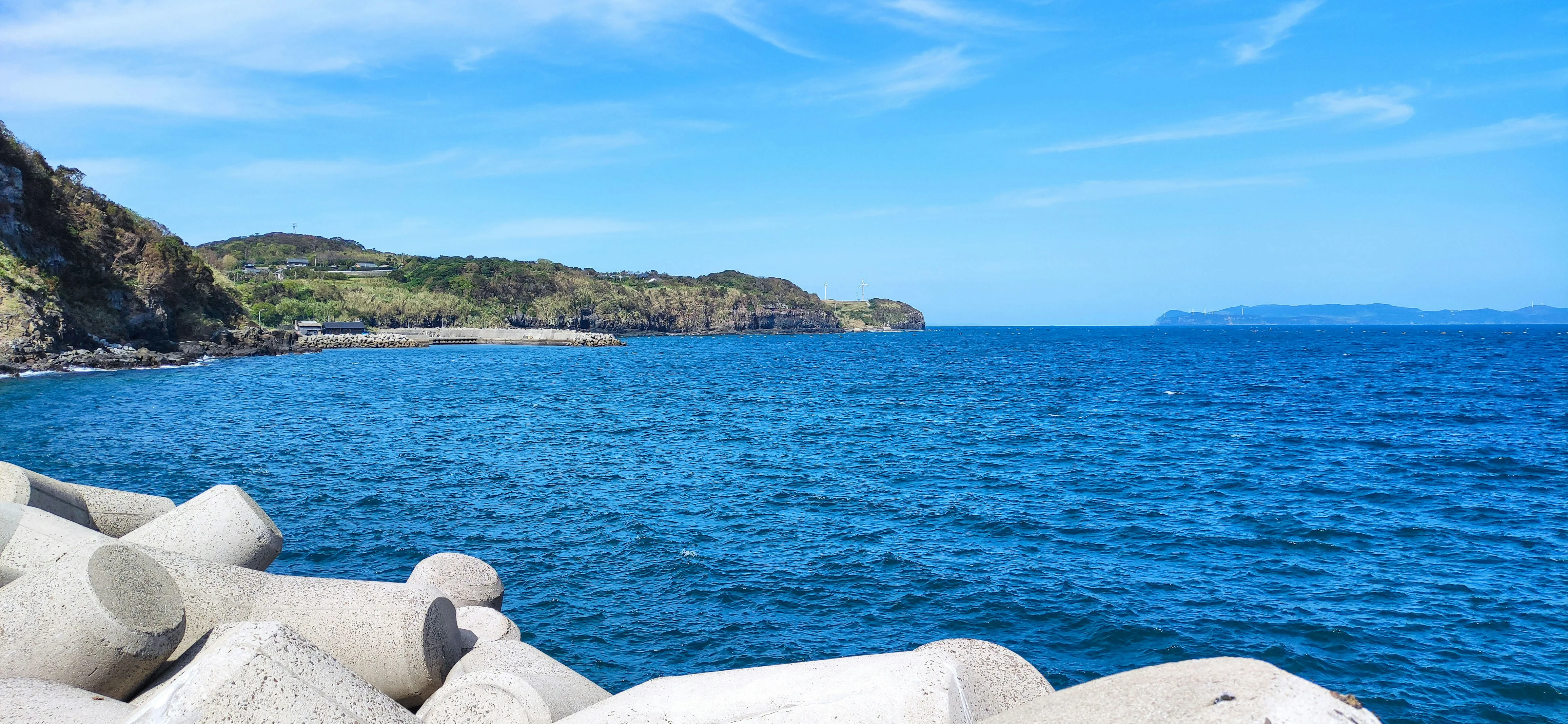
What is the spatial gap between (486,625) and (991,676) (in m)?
6.33

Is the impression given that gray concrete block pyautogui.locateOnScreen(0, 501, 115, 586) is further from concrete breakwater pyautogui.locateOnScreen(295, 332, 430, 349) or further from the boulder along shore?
concrete breakwater pyautogui.locateOnScreen(295, 332, 430, 349)

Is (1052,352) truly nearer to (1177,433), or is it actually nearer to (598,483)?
(1177,433)

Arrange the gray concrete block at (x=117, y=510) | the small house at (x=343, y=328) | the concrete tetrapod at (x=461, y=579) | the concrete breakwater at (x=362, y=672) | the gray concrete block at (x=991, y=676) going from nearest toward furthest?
the concrete breakwater at (x=362, y=672) < the gray concrete block at (x=991, y=676) < the concrete tetrapod at (x=461, y=579) < the gray concrete block at (x=117, y=510) < the small house at (x=343, y=328)

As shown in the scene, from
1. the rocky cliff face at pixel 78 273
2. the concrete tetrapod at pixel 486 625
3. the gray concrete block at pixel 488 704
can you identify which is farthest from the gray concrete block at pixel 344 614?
the rocky cliff face at pixel 78 273

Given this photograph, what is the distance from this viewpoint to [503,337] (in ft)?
473

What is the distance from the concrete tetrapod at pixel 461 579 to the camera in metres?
11.2

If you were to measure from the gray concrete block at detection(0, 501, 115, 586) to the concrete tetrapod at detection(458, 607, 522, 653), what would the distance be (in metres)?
3.59

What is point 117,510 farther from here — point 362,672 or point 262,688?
→ point 262,688

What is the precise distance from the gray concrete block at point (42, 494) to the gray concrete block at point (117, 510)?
0.64 feet

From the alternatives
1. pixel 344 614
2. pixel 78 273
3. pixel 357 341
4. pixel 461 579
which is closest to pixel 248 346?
pixel 78 273

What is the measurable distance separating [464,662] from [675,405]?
37.0 metres

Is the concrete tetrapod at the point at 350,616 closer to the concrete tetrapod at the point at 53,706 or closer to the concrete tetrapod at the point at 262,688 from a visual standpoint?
the concrete tetrapod at the point at 53,706

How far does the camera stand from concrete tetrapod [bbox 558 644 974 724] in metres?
5.09

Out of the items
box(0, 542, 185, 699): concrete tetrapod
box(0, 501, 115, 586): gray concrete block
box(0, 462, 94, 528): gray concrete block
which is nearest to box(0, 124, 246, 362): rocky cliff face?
box(0, 462, 94, 528): gray concrete block
